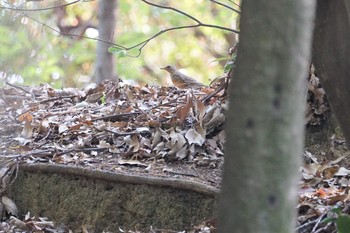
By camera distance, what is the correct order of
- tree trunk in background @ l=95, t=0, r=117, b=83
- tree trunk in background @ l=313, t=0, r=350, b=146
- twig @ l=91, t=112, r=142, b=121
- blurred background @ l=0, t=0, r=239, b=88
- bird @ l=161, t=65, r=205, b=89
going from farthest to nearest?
blurred background @ l=0, t=0, r=239, b=88 < tree trunk in background @ l=95, t=0, r=117, b=83 < bird @ l=161, t=65, r=205, b=89 < twig @ l=91, t=112, r=142, b=121 < tree trunk in background @ l=313, t=0, r=350, b=146

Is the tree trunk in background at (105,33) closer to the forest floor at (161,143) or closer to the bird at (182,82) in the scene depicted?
the bird at (182,82)

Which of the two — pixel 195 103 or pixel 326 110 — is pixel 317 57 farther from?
pixel 195 103

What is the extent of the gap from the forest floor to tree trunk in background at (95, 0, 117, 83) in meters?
1.63

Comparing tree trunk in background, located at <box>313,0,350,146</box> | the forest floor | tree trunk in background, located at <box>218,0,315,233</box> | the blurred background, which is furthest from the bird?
the blurred background

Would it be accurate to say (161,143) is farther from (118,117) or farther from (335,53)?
(335,53)

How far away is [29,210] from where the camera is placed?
3.43 m

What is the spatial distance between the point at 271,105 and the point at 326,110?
88.6 inches

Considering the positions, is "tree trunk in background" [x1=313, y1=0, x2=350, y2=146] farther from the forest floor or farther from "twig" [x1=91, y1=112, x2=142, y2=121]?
"twig" [x1=91, y1=112, x2=142, y2=121]

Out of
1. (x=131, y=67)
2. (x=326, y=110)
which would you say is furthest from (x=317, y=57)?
(x=131, y=67)

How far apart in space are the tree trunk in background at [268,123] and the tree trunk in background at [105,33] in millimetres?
4532

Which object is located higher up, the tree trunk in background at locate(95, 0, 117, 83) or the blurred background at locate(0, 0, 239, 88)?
the blurred background at locate(0, 0, 239, 88)

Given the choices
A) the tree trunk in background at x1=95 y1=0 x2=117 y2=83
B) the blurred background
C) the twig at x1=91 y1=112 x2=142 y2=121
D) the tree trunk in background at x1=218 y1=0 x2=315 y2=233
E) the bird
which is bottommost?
the tree trunk in background at x1=218 y1=0 x2=315 y2=233

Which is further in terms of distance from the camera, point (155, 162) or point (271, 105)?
point (155, 162)

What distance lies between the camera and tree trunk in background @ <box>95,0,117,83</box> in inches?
238
